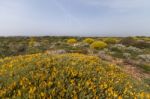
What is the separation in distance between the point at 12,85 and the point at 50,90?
3.22ft

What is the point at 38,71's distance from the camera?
8.98m

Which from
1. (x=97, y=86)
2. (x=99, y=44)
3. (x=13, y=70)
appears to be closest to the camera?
(x=97, y=86)

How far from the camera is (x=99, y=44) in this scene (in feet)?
121

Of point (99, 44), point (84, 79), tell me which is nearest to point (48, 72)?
point (84, 79)

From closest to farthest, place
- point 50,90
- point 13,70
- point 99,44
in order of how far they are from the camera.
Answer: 1. point 50,90
2. point 13,70
3. point 99,44

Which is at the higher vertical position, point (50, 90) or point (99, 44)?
point (50, 90)

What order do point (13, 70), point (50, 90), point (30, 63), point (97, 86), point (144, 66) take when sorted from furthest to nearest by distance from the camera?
point (144, 66) → point (30, 63) → point (13, 70) → point (97, 86) → point (50, 90)

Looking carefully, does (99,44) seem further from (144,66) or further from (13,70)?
(13,70)

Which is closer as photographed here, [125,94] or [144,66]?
[125,94]

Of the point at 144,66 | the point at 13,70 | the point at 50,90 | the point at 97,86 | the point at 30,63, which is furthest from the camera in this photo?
the point at 144,66

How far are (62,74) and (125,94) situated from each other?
1.78 m

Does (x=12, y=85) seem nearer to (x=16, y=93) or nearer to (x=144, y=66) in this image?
(x=16, y=93)

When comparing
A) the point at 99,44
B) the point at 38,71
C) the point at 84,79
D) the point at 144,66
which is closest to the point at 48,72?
the point at 38,71

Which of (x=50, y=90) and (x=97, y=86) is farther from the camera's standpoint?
(x=97, y=86)
